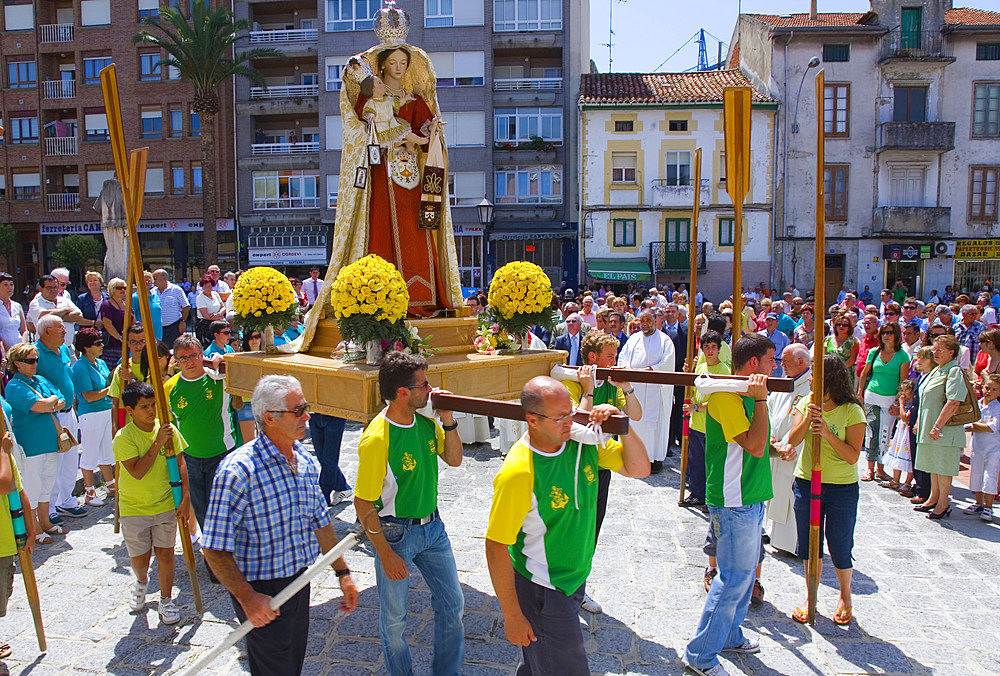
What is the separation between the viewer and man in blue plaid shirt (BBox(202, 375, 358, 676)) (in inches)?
Result: 135

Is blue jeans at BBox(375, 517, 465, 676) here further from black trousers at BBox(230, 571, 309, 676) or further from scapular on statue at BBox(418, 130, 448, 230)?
scapular on statue at BBox(418, 130, 448, 230)

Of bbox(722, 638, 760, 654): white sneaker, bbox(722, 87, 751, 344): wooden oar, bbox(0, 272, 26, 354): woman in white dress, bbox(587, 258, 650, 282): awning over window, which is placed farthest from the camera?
bbox(587, 258, 650, 282): awning over window

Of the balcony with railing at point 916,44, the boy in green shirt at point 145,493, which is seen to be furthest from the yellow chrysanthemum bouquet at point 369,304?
the balcony with railing at point 916,44

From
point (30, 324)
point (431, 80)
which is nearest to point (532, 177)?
point (30, 324)

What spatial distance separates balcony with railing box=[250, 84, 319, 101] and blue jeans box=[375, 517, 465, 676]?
32113 mm

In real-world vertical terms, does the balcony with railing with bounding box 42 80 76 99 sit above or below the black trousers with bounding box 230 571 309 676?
above

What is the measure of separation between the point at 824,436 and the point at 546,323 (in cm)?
230

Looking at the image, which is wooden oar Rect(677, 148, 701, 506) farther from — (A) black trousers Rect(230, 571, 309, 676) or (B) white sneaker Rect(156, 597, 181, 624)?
(B) white sneaker Rect(156, 597, 181, 624)

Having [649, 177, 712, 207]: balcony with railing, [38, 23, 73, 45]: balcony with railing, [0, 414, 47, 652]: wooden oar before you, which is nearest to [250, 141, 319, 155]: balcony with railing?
[38, 23, 73, 45]: balcony with railing

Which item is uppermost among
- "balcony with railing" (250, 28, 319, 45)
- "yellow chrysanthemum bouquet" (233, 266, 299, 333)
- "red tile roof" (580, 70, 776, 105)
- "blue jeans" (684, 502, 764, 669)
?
"balcony with railing" (250, 28, 319, 45)

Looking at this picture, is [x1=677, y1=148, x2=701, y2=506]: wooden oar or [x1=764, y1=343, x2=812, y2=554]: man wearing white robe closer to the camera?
[x1=764, y1=343, x2=812, y2=554]: man wearing white robe

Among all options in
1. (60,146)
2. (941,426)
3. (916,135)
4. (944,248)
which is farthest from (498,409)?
(60,146)

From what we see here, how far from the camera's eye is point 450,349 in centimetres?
618

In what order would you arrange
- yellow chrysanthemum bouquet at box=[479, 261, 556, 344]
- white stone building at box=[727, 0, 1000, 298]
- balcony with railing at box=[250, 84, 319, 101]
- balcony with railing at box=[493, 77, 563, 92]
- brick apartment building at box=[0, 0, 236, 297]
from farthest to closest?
brick apartment building at box=[0, 0, 236, 297] → balcony with railing at box=[250, 84, 319, 101] → balcony with railing at box=[493, 77, 563, 92] → white stone building at box=[727, 0, 1000, 298] → yellow chrysanthemum bouquet at box=[479, 261, 556, 344]
